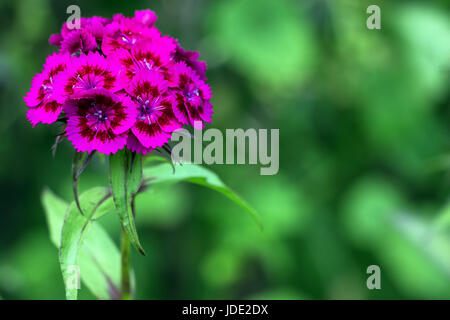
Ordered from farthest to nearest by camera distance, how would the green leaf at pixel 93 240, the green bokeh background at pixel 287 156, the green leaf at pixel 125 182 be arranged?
the green bokeh background at pixel 287 156
the green leaf at pixel 93 240
the green leaf at pixel 125 182

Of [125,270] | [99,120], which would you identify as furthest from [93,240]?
[99,120]

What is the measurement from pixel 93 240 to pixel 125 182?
1.22 ft

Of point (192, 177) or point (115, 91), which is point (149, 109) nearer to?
point (115, 91)

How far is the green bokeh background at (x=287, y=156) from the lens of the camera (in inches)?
92.4

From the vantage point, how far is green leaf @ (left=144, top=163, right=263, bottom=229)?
3.54 ft

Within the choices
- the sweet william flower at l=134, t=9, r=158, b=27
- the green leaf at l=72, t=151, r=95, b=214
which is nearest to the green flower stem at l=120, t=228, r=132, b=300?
the green leaf at l=72, t=151, r=95, b=214

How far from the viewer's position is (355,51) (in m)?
2.51

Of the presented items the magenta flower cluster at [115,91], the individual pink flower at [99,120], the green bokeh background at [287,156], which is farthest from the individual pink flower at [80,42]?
the green bokeh background at [287,156]

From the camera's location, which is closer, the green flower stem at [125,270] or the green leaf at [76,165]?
the green leaf at [76,165]

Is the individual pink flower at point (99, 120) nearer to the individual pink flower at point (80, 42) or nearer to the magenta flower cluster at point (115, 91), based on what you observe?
the magenta flower cluster at point (115, 91)

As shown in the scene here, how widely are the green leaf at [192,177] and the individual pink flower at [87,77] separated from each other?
256 mm

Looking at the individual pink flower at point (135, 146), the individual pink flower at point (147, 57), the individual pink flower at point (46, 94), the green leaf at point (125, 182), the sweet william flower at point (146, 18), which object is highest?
the sweet william flower at point (146, 18)

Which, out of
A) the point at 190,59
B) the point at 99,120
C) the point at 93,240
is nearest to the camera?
the point at 99,120

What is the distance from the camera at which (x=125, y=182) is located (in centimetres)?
90
